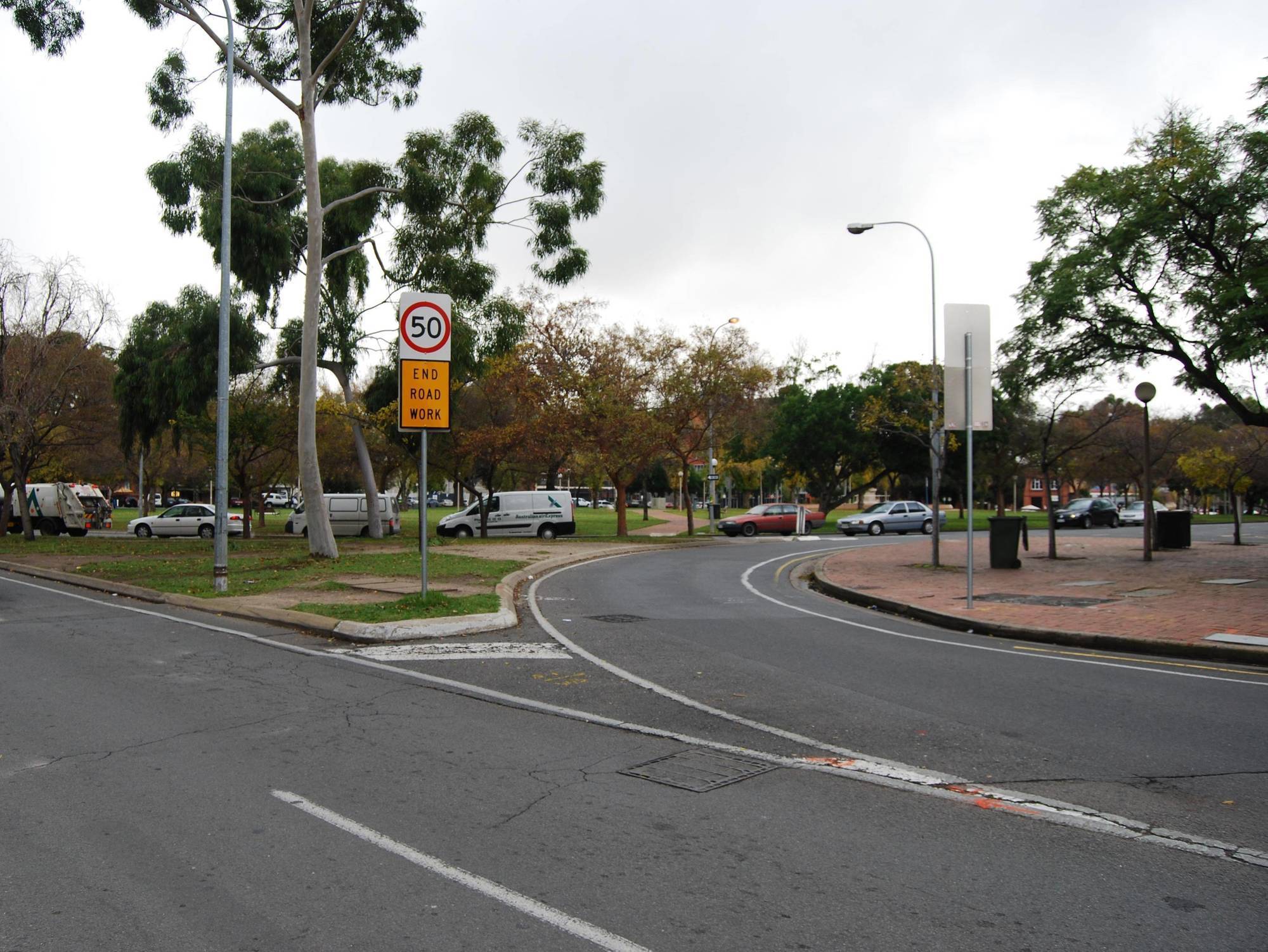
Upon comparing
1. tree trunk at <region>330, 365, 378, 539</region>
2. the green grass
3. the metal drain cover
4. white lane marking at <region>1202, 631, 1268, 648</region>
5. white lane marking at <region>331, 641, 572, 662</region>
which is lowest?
white lane marking at <region>331, 641, 572, 662</region>

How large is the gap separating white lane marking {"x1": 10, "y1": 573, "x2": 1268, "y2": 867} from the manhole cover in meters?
9.21

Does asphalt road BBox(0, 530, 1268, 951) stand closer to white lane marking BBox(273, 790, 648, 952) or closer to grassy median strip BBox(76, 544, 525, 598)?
white lane marking BBox(273, 790, 648, 952)

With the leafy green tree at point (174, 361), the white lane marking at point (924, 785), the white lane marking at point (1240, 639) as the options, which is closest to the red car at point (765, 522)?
the leafy green tree at point (174, 361)

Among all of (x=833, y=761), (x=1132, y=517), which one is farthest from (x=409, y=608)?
(x=1132, y=517)

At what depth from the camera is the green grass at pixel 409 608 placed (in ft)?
39.0

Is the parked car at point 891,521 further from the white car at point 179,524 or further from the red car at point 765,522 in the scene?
the white car at point 179,524

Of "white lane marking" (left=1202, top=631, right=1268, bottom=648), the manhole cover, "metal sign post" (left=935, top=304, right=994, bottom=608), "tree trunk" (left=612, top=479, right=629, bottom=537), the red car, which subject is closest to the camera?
"white lane marking" (left=1202, top=631, right=1268, bottom=648)

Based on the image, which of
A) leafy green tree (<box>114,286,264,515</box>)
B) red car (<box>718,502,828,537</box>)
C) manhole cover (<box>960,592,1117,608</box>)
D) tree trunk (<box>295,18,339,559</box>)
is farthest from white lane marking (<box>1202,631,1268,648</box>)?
red car (<box>718,502,828,537</box>)

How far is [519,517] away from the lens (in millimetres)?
37625

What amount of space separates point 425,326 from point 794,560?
16.1m

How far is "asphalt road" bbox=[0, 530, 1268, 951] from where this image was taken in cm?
368

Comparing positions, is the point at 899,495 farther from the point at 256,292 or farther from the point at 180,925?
the point at 180,925

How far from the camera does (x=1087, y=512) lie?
47.0m

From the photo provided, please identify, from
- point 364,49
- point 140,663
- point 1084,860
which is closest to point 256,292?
point 364,49
